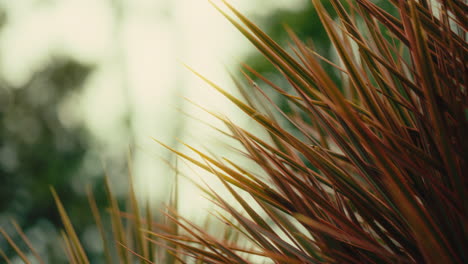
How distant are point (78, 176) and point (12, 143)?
3.16 feet

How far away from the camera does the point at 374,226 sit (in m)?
0.50

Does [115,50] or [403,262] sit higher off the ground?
[115,50]

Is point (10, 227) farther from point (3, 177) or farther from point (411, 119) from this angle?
point (411, 119)

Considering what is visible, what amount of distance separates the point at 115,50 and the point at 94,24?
1.56 feet

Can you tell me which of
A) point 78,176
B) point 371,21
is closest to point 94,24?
point 78,176

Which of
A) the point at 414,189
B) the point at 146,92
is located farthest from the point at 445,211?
the point at 146,92

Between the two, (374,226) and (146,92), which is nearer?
(374,226)

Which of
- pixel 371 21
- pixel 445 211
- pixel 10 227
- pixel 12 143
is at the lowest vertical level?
pixel 10 227

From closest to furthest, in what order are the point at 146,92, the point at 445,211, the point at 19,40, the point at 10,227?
the point at 445,211 < the point at 146,92 < the point at 10,227 < the point at 19,40

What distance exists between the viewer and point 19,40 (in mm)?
5281

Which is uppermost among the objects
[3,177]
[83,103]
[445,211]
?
[445,211]

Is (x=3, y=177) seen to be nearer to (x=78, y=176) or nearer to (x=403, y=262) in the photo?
(x=78, y=176)

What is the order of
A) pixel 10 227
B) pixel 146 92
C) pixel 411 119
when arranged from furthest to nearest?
1. pixel 10 227
2. pixel 146 92
3. pixel 411 119

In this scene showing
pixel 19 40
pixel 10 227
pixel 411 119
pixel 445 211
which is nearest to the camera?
pixel 445 211
